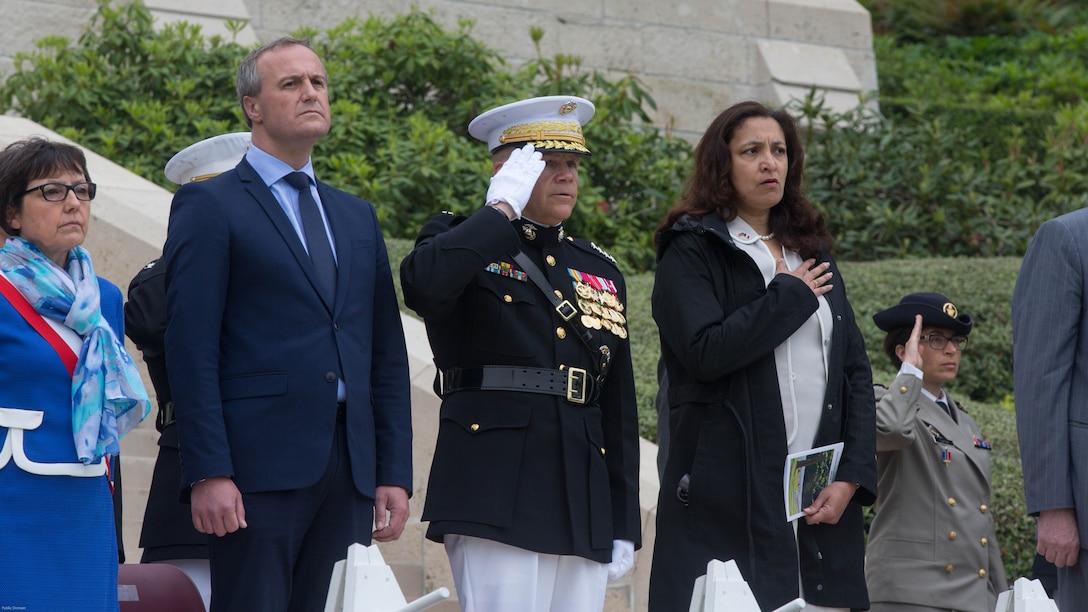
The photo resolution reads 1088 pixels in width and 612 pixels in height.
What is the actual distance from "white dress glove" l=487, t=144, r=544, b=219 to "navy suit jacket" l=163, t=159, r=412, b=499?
0.45m

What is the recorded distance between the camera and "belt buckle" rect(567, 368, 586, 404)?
14.2ft

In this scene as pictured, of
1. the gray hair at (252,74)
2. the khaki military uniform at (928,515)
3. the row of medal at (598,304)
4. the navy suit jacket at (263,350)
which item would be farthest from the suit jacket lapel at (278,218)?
the khaki military uniform at (928,515)

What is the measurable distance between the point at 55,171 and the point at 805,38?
10134 millimetres

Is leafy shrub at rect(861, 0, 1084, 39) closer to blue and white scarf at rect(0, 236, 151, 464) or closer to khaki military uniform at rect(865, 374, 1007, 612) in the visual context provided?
khaki military uniform at rect(865, 374, 1007, 612)

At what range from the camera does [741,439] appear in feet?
14.5

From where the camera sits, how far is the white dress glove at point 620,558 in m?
4.39

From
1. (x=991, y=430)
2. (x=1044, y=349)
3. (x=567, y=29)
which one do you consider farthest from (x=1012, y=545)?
(x=567, y=29)

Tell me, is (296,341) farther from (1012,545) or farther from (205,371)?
(1012,545)

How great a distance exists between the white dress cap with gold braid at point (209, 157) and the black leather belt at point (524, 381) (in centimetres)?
160

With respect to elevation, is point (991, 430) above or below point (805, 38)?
below

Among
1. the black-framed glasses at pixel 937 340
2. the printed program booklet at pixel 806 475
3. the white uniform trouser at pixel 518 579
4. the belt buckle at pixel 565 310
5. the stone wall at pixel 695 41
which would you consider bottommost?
the white uniform trouser at pixel 518 579

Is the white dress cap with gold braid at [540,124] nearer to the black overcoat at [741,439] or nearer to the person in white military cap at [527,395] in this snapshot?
the person in white military cap at [527,395]

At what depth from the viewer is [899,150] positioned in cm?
1134

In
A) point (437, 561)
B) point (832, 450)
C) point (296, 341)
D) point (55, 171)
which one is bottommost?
point (437, 561)
